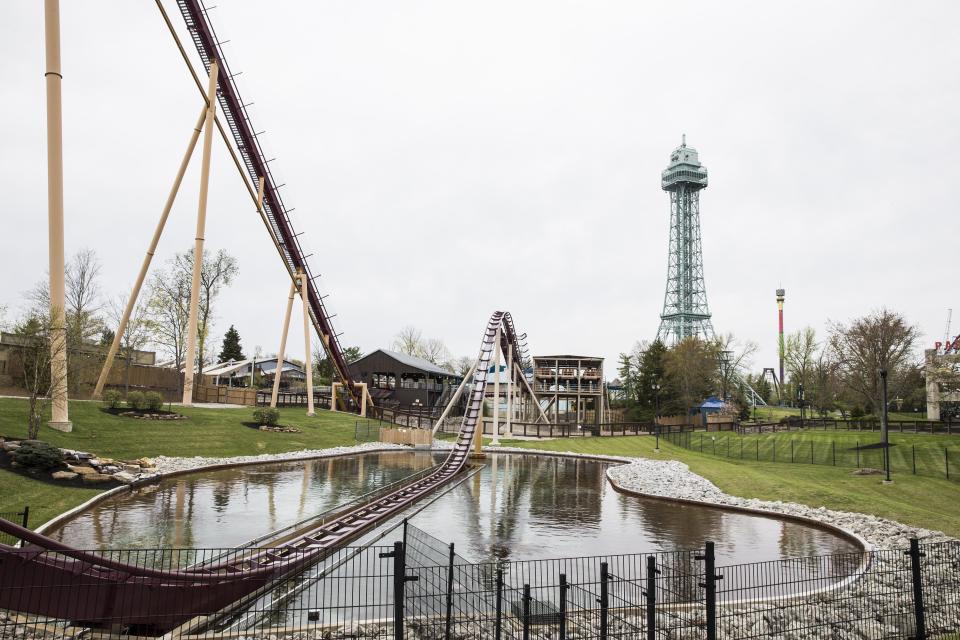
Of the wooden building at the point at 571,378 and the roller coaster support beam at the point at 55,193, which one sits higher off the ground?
the roller coaster support beam at the point at 55,193

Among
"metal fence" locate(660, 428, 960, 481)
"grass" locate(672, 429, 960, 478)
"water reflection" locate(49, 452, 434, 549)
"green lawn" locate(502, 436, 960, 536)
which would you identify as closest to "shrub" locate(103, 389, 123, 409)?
"water reflection" locate(49, 452, 434, 549)

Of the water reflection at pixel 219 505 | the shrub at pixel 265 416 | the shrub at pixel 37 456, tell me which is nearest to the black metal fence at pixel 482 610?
the water reflection at pixel 219 505

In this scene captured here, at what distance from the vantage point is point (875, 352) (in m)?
46.5

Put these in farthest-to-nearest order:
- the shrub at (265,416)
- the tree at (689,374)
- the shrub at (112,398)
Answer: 1. the tree at (689,374)
2. the shrub at (265,416)
3. the shrub at (112,398)

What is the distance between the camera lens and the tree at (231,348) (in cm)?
9819

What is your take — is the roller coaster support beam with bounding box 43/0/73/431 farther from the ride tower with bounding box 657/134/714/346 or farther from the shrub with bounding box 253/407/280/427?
the ride tower with bounding box 657/134/714/346

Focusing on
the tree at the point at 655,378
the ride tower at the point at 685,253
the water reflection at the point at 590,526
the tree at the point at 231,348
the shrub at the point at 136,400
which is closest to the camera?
the water reflection at the point at 590,526

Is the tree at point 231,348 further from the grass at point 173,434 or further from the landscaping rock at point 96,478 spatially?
the landscaping rock at point 96,478

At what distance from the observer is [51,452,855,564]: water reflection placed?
15.0m

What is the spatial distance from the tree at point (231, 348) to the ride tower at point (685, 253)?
3453 inches

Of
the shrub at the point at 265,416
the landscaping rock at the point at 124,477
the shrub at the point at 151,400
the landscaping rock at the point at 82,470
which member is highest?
the shrub at the point at 151,400

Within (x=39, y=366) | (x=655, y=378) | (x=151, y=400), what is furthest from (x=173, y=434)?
(x=655, y=378)

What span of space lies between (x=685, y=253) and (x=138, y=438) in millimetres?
135502

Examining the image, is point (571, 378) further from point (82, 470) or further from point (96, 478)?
point (82, 470)
